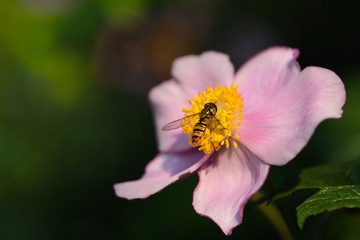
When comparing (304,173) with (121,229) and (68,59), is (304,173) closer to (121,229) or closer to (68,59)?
(121,229)

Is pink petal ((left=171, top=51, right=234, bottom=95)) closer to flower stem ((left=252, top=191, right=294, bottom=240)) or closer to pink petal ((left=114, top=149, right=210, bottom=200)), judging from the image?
pink petal ((left=114, top=149, right=210, bottom=200))

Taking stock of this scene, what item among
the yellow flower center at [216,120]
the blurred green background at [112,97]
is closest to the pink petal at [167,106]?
the yellow flower center at [216,120]

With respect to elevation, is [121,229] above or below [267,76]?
below

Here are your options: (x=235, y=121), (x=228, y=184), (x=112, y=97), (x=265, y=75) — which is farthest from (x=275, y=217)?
(x=112, y=97)

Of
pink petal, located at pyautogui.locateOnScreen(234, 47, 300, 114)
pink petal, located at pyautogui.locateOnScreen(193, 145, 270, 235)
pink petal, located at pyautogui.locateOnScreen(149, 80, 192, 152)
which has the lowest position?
pink petal, located at pyautogui.locateOnScreen(193, 145, 270, 235)

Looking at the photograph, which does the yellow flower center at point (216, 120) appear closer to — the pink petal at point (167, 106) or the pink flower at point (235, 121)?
the pink flower at point (235, 121)

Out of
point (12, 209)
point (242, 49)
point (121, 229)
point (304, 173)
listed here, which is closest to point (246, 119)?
point (304, 173)

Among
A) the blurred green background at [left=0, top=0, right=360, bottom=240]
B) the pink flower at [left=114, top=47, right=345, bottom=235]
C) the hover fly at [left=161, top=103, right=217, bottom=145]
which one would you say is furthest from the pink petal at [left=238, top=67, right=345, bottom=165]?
the blurred green background at [left=0, top=0, right=360, bottom=240]
